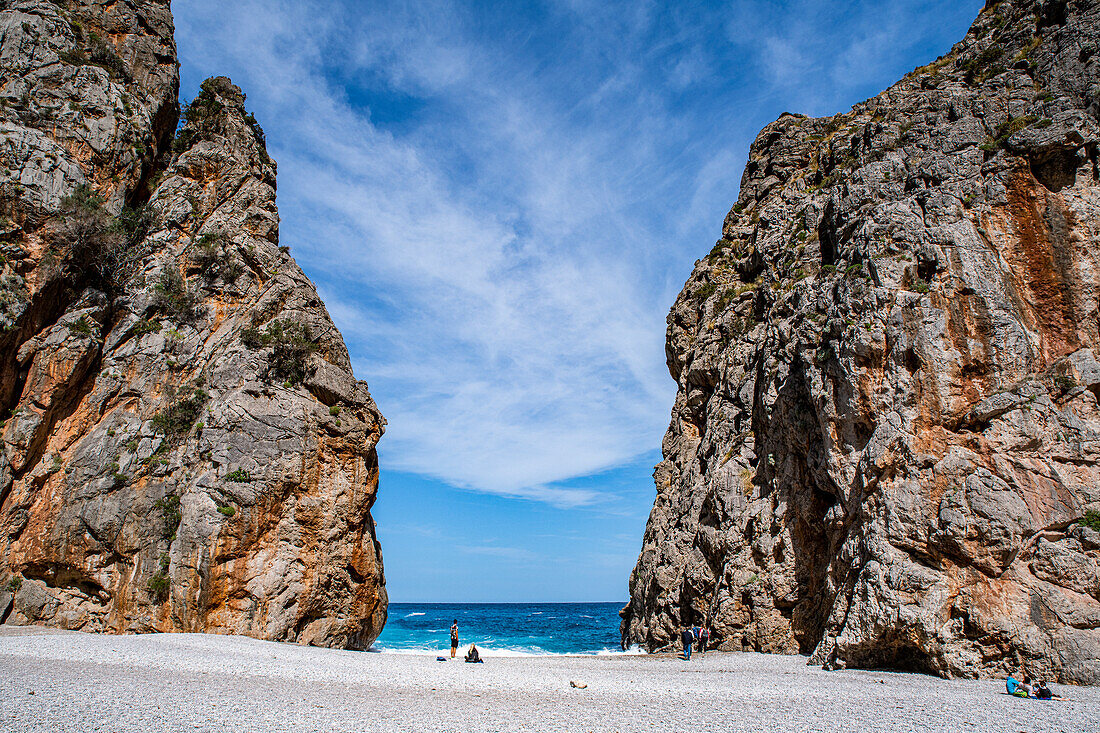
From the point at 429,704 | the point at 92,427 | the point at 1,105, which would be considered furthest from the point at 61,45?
the point at 429,704

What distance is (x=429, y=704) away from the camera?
11203 millimetres

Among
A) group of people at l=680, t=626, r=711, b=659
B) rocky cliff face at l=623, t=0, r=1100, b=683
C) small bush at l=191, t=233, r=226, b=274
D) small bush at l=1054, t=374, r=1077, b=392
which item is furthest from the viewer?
small bush at l=191, t=233, r=226, b=274

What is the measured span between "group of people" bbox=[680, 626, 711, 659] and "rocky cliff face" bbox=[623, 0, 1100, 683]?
2.29 ft

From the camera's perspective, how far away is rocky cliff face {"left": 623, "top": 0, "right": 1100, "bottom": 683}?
1573 centimetres

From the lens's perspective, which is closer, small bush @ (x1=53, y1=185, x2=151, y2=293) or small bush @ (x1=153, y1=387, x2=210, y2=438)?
small bush @ (x1=53, y1=185, x2=151, y2=293)

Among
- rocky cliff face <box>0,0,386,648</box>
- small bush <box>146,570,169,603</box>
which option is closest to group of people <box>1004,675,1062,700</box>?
rocky cliff face <box>0,0,386,648</box>

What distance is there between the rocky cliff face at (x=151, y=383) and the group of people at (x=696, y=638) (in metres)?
13.4

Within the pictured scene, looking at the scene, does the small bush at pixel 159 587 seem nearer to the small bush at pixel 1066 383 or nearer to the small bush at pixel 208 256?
the small bush at pixel 208 256

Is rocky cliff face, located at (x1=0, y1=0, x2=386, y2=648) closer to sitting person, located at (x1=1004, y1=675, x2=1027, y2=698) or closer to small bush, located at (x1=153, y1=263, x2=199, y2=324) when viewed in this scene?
small bush, located at (x1=153, y1=263, x2=199, y2=324)

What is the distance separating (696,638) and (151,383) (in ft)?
87.9

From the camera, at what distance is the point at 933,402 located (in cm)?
1828

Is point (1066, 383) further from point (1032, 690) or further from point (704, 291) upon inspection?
point (704, 291)

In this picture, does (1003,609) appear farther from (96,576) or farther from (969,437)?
(96,576)

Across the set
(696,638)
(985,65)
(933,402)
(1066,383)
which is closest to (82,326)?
(696,638)
